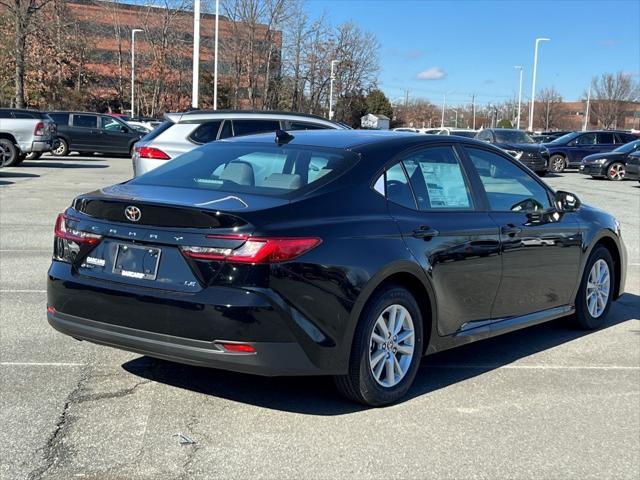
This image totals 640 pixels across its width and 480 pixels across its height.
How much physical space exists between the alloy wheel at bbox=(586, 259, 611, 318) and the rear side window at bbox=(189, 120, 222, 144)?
20.7ft

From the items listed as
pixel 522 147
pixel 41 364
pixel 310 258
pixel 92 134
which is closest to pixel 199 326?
pixel 310 258

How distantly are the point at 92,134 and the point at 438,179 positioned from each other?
25.8 metres

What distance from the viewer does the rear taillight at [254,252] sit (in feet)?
12.1

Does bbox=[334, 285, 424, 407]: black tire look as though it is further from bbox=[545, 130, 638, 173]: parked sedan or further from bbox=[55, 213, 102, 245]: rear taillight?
bbox=[545, 130, 638, 173]: parked sedan

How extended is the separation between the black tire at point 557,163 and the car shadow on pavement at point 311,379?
81.6ft

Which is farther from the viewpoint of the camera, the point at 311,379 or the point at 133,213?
the point at 311,379

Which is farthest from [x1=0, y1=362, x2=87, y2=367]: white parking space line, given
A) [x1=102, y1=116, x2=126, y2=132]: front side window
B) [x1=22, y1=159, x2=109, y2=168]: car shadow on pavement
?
[x1=102, y1=116, x2=126, y2=132]: front side window

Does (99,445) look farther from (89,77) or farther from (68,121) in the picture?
(89,77)

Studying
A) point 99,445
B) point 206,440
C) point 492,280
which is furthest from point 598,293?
point 99,445

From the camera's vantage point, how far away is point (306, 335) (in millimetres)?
3840

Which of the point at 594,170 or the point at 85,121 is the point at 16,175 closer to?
the point at 85,121

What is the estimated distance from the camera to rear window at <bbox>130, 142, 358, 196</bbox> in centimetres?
434

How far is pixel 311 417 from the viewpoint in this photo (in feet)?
13.8

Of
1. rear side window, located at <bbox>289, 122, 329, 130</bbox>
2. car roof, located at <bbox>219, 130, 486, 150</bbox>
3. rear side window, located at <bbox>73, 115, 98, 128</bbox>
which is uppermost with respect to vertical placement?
rear side window, located at <bbox>73, 115, 98, 128</bbox>
